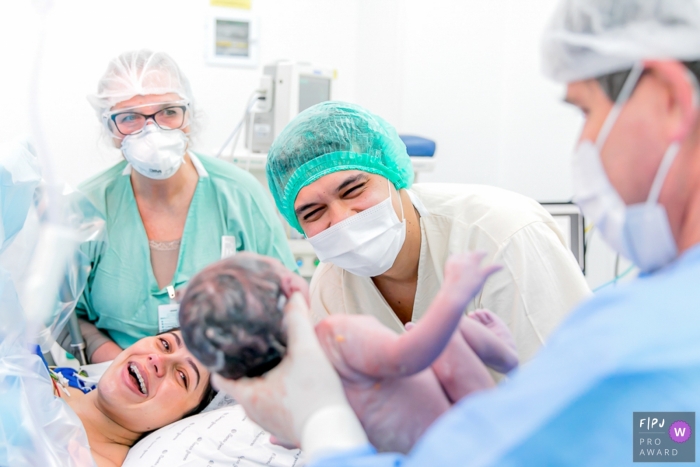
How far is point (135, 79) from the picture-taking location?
82.7 inches

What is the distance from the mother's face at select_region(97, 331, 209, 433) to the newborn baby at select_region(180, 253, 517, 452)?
93 centimetres

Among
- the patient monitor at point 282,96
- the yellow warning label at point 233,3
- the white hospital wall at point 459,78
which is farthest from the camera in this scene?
the white hospital wall at point 459,78

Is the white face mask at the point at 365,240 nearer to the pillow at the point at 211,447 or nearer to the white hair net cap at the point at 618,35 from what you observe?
the pillow at the point at 211,447

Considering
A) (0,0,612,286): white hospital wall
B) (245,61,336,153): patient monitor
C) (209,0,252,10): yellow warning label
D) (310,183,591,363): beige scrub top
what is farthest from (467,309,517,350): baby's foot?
(209,0,252,10): yellow warning label

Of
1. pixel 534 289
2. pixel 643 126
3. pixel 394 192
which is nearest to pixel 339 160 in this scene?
pixel 394 192

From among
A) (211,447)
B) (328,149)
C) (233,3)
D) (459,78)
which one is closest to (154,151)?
(328,149)

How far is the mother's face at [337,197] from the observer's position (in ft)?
4.62

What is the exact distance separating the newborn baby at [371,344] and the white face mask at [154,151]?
4.20 ft

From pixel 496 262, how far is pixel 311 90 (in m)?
1.77

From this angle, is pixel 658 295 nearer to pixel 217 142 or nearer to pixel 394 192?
pixel 394 192

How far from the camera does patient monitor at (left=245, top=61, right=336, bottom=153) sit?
2.85 metres

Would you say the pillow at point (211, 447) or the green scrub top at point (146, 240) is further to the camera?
the green scrub top at point (146, 240)

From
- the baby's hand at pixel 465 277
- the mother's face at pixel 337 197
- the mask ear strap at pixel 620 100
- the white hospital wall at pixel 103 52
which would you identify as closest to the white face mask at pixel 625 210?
the mask ear strap at pixel 620 100

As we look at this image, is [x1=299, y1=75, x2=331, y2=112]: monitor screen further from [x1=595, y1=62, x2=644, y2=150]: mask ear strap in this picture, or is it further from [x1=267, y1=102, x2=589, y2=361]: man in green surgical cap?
[x1=595, y1=62, x2=644, y2=150]: mask ear strap
